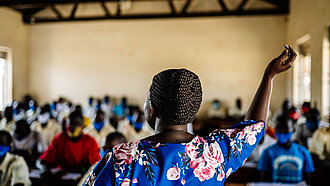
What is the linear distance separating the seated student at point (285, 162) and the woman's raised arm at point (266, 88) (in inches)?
94.2

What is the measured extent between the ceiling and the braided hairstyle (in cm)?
917

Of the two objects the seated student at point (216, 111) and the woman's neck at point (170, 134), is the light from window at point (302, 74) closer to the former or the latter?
the seated student at point (216, 111)

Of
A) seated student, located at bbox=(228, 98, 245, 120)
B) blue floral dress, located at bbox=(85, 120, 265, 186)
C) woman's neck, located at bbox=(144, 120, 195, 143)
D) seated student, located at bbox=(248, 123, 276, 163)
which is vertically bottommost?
seated student, located at bbox=(248, 123, 276, 163)

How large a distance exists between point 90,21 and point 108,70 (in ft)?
6.19

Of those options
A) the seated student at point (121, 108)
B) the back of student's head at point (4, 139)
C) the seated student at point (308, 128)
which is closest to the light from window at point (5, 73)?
the back of student's head at point (4, 139)

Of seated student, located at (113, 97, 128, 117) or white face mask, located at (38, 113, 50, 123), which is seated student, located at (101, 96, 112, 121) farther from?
white face mask, located at (38, 113, 50, 123)

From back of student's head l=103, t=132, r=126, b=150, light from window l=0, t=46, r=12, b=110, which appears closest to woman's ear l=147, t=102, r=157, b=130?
back of student's head l=103, t=132, r=126, b=150

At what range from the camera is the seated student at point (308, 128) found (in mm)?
5215

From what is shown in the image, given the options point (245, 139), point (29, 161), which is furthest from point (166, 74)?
point (29, 161)

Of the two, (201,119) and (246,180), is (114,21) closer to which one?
(201,119)

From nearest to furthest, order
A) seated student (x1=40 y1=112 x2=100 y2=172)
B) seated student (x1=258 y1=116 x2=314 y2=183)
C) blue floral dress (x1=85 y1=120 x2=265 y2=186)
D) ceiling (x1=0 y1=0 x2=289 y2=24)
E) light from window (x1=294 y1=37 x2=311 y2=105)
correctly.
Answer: blue floral dress (x1=85 y1=120 x2=265 y2=186), seated student (x1=258 y1=116 x2=314 y2=183), seated student (x1=40 y1=112 x2=100 y2=172), light from window (x1=294 y1=37 x2=311 y2=105), ceiling (x1=0 y1=0 x2=289 y2=24)

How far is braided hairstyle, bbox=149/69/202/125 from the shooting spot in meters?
1.04

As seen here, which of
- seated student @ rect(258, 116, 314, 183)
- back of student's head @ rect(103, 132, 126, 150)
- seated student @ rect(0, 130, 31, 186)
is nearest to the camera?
seated student @ rect(0, 130, 31, 186)

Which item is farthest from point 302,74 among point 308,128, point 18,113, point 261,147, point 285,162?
point 18,113
